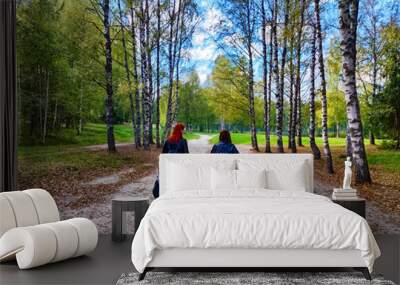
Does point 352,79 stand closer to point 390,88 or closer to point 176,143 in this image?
point 390,88

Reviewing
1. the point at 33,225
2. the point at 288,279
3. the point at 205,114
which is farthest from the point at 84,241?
the point at 205,114

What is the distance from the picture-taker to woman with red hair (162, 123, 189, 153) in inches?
298

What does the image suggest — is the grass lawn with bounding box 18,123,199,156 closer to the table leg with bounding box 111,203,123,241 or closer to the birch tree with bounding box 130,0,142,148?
the birch tree with bounding box 130,0,142,148

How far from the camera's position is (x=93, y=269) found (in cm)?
543

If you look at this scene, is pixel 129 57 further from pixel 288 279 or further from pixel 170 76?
pixel 288 279

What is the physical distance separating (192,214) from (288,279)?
3.24 feet

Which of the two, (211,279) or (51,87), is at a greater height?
(51,87)

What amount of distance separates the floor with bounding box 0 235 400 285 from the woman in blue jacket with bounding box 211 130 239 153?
6.16 ft

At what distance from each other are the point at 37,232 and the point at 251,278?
6.59 ft

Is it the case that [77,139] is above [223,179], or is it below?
above

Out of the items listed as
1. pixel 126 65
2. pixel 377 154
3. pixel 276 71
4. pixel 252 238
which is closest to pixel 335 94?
pixel 276 71

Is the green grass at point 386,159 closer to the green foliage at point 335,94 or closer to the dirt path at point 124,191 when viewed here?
the green foliage at point 335,94

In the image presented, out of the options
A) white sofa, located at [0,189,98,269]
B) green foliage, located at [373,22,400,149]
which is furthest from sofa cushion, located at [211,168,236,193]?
green foliage, located at [373,22,400,149]

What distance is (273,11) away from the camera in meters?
7.67
